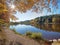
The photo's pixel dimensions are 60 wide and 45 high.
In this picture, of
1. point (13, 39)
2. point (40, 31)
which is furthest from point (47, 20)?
point (13, 39)

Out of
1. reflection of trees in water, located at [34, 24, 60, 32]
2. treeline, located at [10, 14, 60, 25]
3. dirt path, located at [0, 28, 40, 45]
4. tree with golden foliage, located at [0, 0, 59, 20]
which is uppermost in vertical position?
tree with golden foliage, located at [0, 0, 59, 20]

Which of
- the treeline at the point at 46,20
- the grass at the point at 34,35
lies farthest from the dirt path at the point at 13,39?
the treeline at the point at 46,20

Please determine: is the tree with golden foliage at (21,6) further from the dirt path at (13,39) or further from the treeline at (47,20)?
the dirt path at (13,39)

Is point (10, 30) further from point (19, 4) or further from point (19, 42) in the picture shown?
point (19, 4)

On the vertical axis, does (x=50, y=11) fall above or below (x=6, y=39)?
above

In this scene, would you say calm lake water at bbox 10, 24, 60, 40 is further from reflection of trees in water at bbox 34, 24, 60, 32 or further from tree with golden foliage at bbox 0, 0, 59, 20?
tree with golden foliage at bbox 0, 0, 59, 20

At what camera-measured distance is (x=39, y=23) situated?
2168mm

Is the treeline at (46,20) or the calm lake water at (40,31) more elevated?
the treeline at (46,20)

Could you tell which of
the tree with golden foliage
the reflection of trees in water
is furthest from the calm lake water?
the tree with golden foliage

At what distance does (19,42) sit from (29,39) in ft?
0.53

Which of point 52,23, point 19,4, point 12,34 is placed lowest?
point 12,34

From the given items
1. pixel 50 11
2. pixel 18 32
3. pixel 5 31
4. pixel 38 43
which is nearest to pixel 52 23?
pixel 50 11

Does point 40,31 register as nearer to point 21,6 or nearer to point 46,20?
point 46,20

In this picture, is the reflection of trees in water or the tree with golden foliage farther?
the tree with golden foliage
